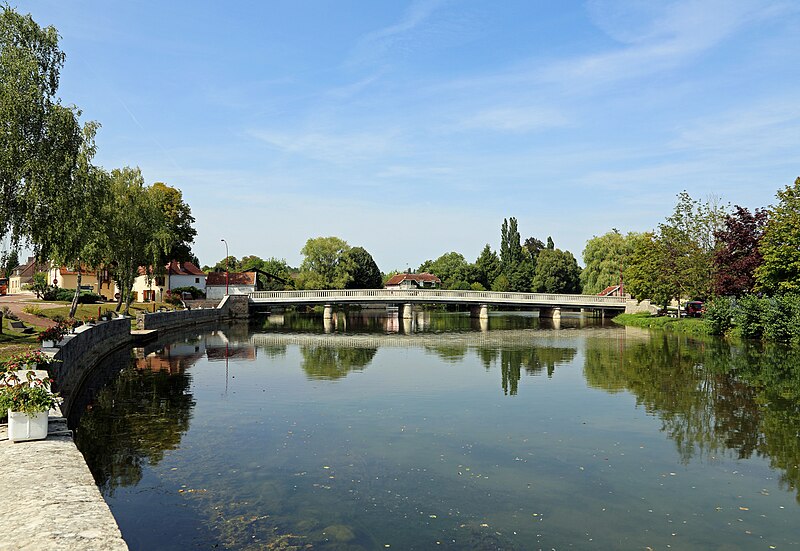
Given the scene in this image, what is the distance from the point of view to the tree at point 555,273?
110375 mm

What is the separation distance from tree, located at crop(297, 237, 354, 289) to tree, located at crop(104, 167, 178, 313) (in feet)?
161

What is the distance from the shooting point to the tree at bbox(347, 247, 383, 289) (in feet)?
350

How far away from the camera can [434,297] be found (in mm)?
78500

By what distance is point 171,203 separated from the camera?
242 ft

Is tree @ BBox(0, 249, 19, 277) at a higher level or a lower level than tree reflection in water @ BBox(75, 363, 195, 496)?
higher

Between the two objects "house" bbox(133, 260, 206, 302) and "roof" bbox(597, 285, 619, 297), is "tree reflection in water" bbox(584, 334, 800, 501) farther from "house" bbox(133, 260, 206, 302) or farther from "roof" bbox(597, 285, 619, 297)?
"house" bbox(133, 260, 206, 302)

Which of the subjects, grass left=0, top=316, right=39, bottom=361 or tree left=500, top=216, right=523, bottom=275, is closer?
grass left=0, top=316, right=39, bottom=361

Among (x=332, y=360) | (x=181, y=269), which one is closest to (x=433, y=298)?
(x=181, y=269)

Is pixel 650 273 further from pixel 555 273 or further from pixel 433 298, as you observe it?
pixel 555 273

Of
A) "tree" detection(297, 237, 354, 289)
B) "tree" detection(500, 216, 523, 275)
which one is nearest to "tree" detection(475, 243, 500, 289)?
"tree" detection(500, 216, 523, 275)

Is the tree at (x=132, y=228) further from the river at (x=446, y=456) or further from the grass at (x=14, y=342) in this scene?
the river at (x=446, y=456)

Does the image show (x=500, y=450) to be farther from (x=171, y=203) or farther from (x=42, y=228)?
(x=171, y=203)

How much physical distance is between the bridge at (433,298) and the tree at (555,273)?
93.6 feet

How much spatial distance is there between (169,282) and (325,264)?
89.3 ft
